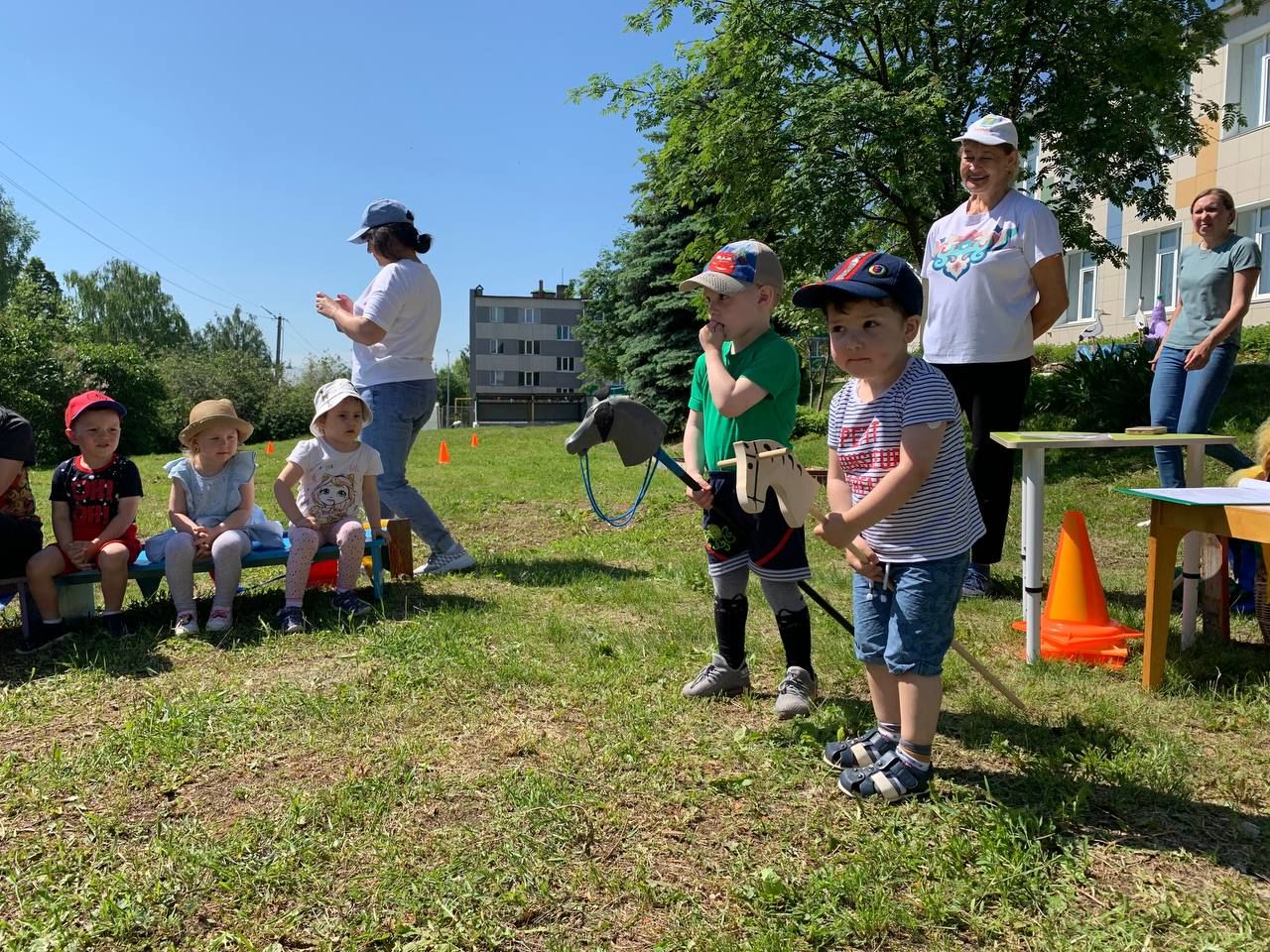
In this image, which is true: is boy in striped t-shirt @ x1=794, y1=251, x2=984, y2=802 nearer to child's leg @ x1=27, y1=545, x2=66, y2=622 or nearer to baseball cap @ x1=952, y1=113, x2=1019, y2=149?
baseball cap @ x1=952, y1=113, x2=1019, y2=149

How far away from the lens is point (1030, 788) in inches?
101

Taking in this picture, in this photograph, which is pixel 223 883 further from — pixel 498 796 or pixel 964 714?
pixel 964 714

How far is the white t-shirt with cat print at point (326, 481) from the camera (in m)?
4.74

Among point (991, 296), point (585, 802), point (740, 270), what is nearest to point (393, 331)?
point (740, 270)

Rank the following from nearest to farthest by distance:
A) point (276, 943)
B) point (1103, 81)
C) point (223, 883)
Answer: point (276, 943), point (223, 883), point (1103, 81)

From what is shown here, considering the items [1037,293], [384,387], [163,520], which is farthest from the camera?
[163,520]

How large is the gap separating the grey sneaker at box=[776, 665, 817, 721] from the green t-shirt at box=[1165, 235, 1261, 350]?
12.1ft

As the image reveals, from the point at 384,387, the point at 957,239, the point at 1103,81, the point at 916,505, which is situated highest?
the point at 1103,81

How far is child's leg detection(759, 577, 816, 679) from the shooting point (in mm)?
3139

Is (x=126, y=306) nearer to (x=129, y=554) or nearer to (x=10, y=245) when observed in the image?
(x=10, y=245)

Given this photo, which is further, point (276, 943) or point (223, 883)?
point (223, 883)

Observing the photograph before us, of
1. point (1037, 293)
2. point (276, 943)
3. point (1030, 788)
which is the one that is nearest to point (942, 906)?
point (1030, 788)

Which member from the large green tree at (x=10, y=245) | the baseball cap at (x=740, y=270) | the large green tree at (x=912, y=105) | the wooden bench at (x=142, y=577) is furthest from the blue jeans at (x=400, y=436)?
the large green tree at (x=10, y=245)

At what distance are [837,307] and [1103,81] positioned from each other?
392 inches
